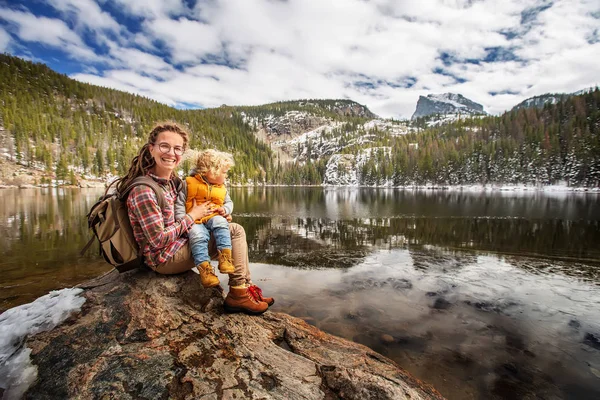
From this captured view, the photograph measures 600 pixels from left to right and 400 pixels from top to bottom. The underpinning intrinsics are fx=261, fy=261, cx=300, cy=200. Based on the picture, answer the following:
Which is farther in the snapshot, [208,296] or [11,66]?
[11,66]

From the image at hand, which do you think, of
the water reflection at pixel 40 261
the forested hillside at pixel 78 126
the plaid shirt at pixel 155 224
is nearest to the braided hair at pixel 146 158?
the plaid shirt at pixel 155 224

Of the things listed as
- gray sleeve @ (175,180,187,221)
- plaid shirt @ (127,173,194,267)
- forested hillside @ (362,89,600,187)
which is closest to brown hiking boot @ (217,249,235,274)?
plaid shirt @ (127,173,194,267)

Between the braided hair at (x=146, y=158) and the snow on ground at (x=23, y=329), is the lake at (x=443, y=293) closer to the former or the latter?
the snow on ground at (x=23, y=329)

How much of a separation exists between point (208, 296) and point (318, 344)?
6.28 ft

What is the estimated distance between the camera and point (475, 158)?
4213 inches

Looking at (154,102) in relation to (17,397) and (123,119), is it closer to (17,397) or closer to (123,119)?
(123,119)

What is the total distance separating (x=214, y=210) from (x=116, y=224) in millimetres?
1328

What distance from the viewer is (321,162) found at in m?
190

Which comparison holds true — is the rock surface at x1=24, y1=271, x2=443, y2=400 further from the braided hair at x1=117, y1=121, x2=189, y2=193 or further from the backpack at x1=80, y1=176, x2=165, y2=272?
the braided hair at x1=117, y1=121, x2=189, y2=193

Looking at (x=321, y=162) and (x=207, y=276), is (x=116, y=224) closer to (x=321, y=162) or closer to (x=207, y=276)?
(x=207, y=276)

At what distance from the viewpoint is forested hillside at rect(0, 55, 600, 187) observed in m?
95.6

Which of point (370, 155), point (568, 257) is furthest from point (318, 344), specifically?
point (370, 155)

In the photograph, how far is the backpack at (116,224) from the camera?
11.9ft

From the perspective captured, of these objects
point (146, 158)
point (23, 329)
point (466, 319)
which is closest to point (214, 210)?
point (146, 158)
